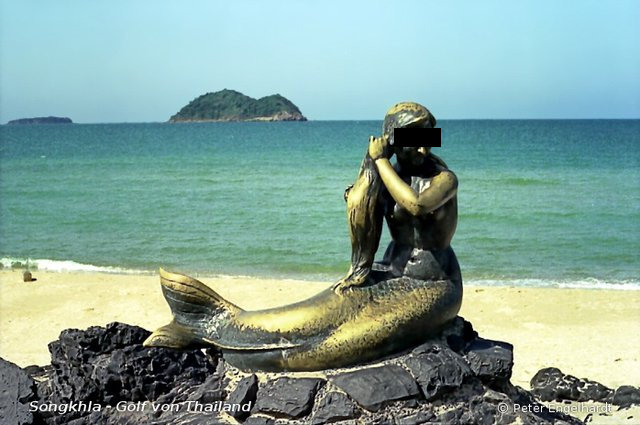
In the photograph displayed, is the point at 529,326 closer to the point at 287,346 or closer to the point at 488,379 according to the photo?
the point at 488,379

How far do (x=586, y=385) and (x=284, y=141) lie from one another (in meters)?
45.0

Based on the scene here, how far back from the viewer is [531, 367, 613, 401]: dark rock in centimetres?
638

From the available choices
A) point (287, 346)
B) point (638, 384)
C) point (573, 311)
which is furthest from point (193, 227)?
point (287, 346)

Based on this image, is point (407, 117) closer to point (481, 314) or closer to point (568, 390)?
point (568, 390)

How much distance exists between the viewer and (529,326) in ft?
29.3

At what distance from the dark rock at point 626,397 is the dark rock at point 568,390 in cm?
7

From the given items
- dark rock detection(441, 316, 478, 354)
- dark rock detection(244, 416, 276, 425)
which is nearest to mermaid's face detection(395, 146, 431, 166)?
dark rock detection(441, 316, 478, 354)

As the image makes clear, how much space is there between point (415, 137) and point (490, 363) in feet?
4.69

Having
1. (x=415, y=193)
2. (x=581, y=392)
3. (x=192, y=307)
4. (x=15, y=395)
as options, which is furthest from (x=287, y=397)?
(x=581, y=392)

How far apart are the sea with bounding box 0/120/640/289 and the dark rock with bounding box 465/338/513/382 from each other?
720cm

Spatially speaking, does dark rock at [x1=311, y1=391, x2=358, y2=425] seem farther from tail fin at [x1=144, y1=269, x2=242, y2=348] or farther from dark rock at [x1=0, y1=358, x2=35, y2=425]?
dark rock at [x1=0, y1=358, x2=35, y2=425]

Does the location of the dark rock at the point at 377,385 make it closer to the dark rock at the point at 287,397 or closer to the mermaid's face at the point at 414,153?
the dark rock at the point at 287,397

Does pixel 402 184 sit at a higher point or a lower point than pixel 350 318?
higher

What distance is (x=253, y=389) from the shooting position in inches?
177
